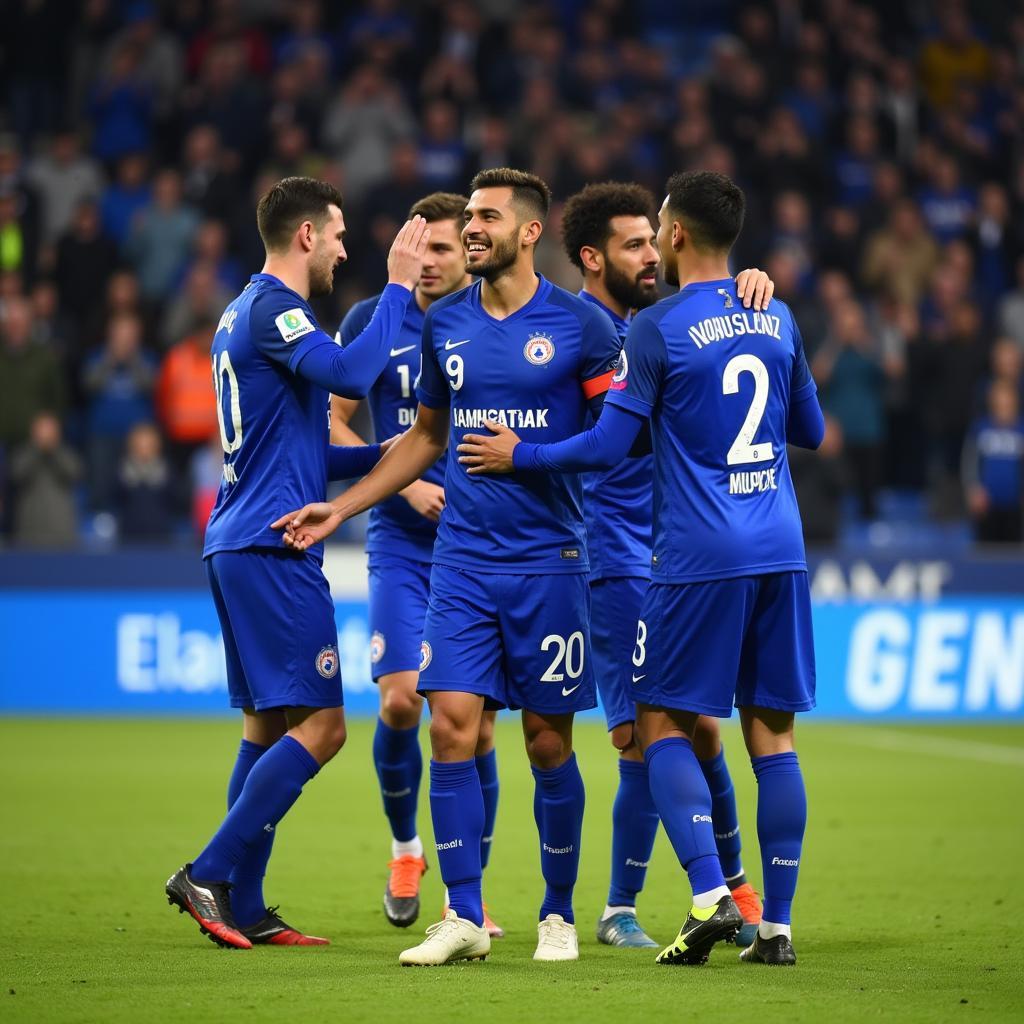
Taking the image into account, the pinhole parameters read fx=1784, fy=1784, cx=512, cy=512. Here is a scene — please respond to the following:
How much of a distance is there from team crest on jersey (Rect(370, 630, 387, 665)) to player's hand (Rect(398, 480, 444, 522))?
0.62 meters

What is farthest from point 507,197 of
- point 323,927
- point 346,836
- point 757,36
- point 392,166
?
point 757,36

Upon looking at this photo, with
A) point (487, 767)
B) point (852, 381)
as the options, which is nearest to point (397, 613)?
point (487, 767)

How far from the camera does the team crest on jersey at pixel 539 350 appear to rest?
6.00 meters

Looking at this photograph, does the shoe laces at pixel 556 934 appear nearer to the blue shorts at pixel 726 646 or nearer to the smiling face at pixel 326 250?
the blue shorts at pixel 726 646

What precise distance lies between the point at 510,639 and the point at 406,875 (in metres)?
1.64

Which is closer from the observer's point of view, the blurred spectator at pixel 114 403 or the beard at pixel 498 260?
the beard at pixel 498 260

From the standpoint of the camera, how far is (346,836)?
923 centimetres

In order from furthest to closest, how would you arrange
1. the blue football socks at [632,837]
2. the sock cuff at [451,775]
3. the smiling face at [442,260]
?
the smiling face at [442,260], the blue football socks at [632,837], the sock cuff at [451,775]

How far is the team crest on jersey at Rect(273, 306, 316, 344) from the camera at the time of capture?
20.1 ft

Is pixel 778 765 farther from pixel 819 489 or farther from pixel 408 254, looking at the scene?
pixel 819 489

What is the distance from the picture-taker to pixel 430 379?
6219 millimetres

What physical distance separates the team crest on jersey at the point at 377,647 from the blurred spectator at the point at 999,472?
1000cm

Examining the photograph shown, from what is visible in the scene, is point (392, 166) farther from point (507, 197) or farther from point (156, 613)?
point (507, 197)

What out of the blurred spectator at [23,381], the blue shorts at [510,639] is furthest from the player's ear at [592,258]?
the blurred spectator at [23,381]
